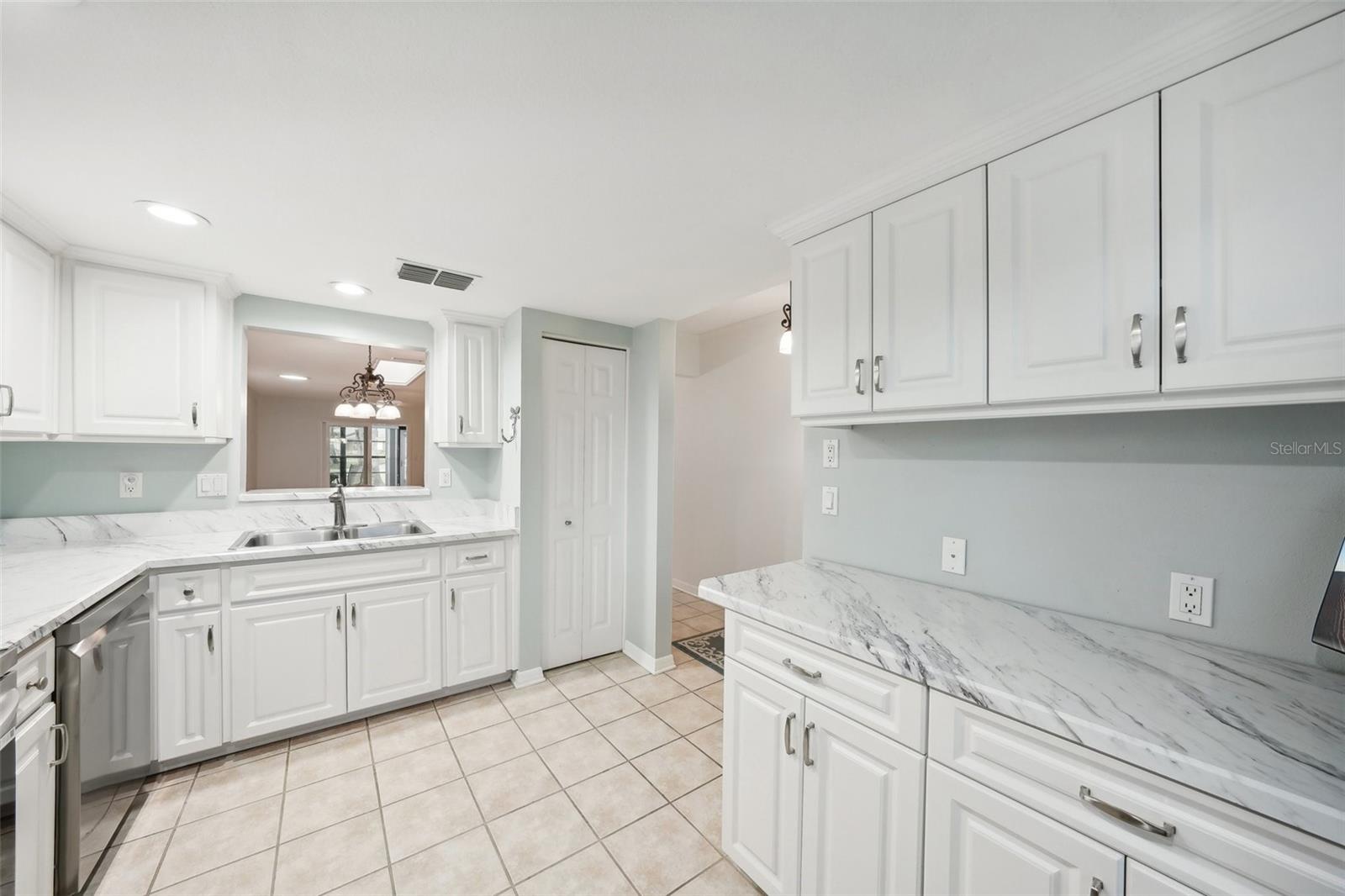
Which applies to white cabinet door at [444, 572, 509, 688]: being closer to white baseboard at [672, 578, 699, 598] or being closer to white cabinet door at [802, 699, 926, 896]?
white cabinet door at [802, 699, 926, 896]

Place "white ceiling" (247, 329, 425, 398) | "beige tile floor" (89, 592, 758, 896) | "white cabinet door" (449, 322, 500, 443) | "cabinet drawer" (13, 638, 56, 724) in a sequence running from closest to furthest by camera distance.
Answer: "cabinet drawer" (13, 638, 56, 724), "beige tile floor" (89, 592, 758, 896), "white ceiling" (247, 329, 425, 398), "white cabinet door" (449, 322, 500, 443)

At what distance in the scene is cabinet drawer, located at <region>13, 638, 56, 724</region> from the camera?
122 cm

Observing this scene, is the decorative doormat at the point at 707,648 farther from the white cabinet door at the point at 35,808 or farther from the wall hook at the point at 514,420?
the white cabinet door at the point at 35,808

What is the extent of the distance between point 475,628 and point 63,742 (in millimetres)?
1525

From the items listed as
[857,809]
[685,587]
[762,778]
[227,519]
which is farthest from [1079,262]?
[685,587]

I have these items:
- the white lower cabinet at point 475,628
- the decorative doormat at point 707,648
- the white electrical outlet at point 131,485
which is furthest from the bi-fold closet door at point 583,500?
the white electrical outlet at point 131,485

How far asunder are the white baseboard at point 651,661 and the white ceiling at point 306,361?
90.7 inches

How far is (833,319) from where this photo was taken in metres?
1.73

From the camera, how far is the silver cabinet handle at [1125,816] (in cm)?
80

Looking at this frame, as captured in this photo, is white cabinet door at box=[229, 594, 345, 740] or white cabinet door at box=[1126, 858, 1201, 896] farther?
white cabinet door at box=[229, 594, 345, 740]

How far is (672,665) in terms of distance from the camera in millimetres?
3186

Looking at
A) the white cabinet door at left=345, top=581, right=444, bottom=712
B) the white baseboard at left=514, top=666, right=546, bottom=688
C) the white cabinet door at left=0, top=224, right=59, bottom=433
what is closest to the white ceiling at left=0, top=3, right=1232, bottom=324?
the white cabinet door at left=0, top=224, right=59, bottom=433

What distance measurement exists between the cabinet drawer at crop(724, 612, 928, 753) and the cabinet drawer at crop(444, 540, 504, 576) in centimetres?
173

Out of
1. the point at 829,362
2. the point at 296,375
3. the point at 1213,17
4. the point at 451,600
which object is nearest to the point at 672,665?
the point at 451,600
